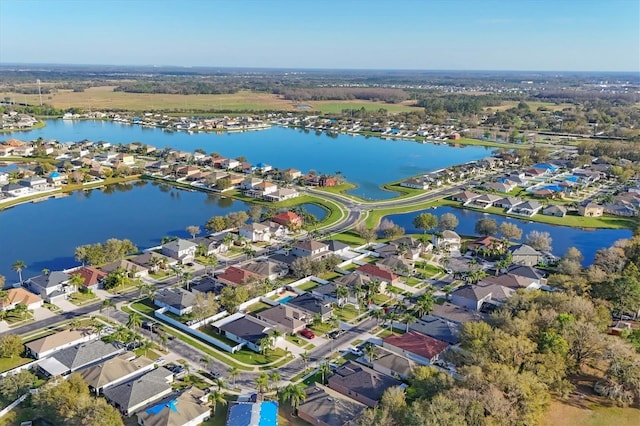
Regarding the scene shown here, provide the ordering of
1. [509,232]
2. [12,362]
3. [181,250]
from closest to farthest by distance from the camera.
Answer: [12,362] → [181,250] → [509,232]

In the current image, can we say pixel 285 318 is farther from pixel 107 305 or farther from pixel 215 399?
pixel 107 305

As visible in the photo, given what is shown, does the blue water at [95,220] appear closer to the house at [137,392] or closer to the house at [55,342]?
the house at [55,342]

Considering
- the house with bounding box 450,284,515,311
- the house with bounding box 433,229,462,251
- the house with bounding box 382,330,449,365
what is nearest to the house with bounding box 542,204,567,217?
the house with bounding box 433,229,462,251

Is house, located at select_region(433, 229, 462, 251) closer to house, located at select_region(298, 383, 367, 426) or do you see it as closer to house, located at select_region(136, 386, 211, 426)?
house, located at select_region(298, 383, 367, 426)

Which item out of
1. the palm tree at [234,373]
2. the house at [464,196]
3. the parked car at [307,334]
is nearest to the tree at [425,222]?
the house at [464,196]

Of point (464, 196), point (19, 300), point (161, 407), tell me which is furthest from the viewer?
point (464, 196)

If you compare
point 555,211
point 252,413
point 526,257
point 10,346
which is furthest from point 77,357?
point 555,211
